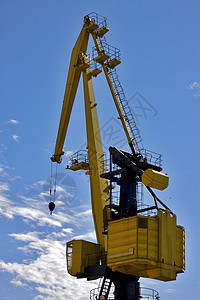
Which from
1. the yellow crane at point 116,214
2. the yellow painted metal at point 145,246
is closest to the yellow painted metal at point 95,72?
the yellow crane at point 116,214

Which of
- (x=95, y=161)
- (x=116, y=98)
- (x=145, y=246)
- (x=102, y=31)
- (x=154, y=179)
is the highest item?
(x=102, y=31)

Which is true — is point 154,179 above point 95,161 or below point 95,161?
below

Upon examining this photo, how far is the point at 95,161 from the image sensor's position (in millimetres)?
34250

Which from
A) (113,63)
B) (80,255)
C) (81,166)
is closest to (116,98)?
(113,63)

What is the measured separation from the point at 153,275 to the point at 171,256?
1555 mm

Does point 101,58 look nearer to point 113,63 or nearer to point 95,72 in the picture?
point 113,63

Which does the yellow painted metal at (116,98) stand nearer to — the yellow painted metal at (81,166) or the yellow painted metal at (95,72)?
the yellow painted metal at (95,72)

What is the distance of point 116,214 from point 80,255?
3.78 meters

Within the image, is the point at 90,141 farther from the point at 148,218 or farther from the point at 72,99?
the point at 148,218

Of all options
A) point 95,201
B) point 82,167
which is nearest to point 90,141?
point 82,167

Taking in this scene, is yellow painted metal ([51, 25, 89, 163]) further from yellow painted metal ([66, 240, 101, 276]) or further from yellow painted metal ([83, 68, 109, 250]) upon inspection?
yellow painted metal ([66, 240, 101, 276])

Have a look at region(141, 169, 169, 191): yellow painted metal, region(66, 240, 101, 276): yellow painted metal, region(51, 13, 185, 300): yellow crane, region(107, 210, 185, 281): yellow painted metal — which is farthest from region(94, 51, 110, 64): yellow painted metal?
region(66, 240, 101, 276): yellow painted metal

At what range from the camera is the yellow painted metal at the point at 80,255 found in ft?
105

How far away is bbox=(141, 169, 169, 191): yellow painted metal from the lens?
1129 inches
